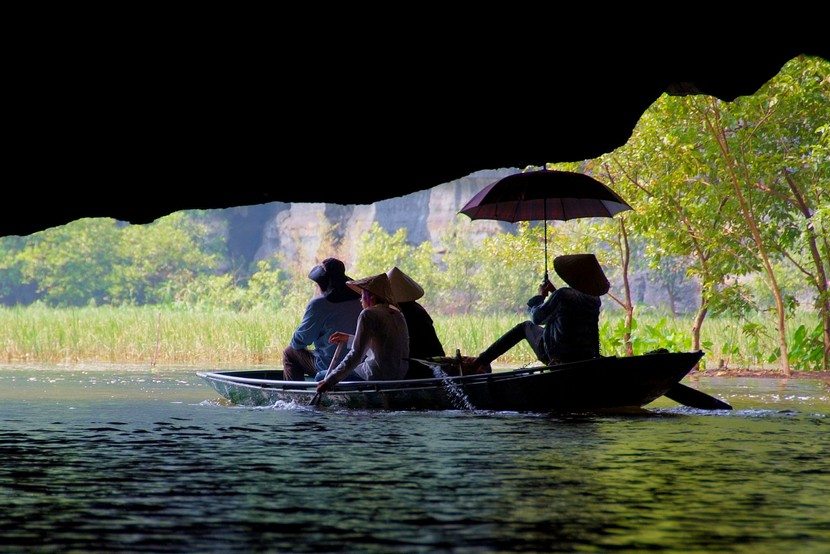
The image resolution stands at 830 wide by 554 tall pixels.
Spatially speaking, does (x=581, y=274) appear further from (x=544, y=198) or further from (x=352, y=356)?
(x=352, y=356)

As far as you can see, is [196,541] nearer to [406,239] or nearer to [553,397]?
[553,397]

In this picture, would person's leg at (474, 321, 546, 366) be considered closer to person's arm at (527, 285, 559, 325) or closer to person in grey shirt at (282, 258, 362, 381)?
person's arm at (527, 285, 559, 325)

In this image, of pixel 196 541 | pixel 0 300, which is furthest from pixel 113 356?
pixel 0 300

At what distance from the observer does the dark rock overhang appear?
9102mm

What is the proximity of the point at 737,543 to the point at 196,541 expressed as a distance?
7.60 feet

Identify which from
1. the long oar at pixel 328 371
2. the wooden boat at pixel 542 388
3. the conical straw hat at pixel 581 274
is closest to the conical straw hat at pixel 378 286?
the wooden boat at pixel 542 388

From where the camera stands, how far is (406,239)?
188 feet

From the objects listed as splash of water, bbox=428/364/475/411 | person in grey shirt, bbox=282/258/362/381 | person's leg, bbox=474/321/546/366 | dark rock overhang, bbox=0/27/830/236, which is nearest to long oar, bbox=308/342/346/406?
person in grey shirt, bbox=282/258/362/381

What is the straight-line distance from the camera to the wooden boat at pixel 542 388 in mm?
12586

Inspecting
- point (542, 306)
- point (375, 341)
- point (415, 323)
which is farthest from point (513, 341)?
point (375, 341)

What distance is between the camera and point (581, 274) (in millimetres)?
12781

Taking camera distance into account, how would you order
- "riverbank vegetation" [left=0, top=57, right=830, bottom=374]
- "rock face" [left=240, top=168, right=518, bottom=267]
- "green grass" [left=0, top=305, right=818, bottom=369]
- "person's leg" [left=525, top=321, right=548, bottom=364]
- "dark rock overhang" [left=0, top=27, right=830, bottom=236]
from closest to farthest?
"dark rock overhang" [left=0, top=27, right=830, bottom=236] < "person's leg" [left=525, top=321, right=548, bottom=364] < "riverbank vegetation" [left=0, top=57, right=830, bottom=374] < "green grass" [left=0, top=305, right=818, bottom=369] < "rock face" [left=240, top=168, right=518, bottom=267]

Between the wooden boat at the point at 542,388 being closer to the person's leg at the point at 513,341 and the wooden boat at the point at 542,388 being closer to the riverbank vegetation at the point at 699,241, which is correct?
the person's leg at the point at 513,341

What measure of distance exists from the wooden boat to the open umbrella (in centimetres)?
144
